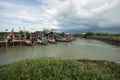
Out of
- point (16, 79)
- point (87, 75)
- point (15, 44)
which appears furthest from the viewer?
point (15, 44)

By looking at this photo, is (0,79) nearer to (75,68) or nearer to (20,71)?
(20,71)

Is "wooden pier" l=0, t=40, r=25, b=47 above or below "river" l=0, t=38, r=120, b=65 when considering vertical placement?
above

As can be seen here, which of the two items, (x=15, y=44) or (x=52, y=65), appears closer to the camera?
(x=52, y=65)

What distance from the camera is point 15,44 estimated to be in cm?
4288

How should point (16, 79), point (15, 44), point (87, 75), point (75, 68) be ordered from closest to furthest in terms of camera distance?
point (16, 79)
point (87, 75)
point (75, 68)
point (15, 44)

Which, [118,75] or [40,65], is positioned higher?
[40,65]

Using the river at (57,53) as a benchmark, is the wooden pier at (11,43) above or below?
above

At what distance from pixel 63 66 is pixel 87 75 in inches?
42.0

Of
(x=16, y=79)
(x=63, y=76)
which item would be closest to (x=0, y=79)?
(x=16, y=79)

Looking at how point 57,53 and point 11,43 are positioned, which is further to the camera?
point 11,43

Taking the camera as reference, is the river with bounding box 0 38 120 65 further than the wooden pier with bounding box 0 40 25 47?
No

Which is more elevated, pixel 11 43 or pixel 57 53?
pixel 11 43

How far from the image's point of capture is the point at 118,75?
5816 mm

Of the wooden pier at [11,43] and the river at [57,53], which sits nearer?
the river at [57,53]
